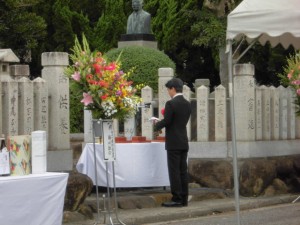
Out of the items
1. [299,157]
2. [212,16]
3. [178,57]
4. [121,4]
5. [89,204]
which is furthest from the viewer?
[178,57]

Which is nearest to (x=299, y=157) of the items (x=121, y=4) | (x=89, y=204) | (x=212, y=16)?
(x=89, y=204)

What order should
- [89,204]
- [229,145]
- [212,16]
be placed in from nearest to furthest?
1. [89,204]
2. [229,145]
3. [212,16]

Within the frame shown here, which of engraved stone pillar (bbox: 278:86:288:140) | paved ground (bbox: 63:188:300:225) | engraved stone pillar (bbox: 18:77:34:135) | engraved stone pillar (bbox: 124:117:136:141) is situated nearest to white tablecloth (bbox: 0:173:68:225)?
paved ground (bbox: 63:188:300:225)

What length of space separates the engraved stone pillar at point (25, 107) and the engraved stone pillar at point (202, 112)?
4048 mm

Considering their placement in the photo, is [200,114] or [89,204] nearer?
[89,204]

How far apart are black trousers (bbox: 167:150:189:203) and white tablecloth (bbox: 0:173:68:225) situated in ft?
12.6

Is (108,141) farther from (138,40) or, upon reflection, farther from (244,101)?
(138,40)

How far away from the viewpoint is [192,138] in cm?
1563

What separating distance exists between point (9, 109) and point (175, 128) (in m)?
2.43

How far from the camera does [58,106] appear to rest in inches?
497

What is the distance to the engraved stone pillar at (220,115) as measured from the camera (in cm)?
1527

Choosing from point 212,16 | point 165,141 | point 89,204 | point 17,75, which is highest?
point 212,16

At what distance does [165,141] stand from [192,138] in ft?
9.55

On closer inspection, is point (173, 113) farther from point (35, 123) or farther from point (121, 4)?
point (121, 4)
